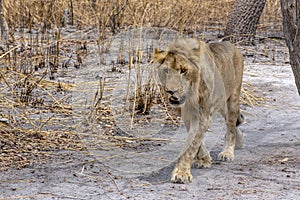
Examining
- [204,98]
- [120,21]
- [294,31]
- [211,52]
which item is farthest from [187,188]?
[120,21]

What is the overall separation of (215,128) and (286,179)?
1679 millimetres

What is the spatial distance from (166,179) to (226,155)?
813 millimetres

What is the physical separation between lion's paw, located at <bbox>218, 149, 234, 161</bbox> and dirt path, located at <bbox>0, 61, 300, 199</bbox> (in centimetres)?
7

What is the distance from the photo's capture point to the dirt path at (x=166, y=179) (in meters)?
4.05

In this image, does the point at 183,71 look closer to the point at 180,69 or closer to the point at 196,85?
the point at 180,69

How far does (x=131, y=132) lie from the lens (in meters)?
5.84

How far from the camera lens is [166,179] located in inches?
175

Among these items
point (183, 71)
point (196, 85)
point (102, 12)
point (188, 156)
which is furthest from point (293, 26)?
point (102, 12)

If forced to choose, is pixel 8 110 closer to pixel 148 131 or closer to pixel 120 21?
pixel 148 131

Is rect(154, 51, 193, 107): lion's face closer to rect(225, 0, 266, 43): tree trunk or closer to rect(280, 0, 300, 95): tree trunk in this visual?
rect(280, 0, 300, 95): tree trunk

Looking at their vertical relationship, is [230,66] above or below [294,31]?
below

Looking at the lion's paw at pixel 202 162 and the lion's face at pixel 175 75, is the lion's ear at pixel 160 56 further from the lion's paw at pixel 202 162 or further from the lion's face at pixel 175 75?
the lion's paw at pixel 202 162

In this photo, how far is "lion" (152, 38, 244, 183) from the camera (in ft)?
13.6

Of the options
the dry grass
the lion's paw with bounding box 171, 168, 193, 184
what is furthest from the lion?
the dry grass
